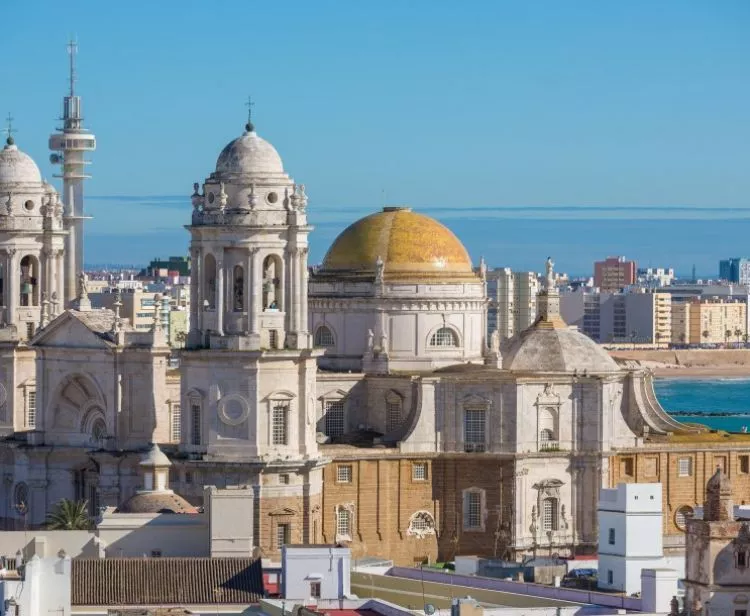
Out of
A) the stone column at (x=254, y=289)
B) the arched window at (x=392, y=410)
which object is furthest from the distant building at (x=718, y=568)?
the arched window at (x=392, y=410)

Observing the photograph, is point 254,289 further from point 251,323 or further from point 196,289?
point 196,289

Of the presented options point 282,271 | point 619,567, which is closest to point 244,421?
point 282,271

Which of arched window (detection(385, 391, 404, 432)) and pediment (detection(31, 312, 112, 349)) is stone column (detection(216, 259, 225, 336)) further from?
arched window (detection(385, 391, 404, 432))

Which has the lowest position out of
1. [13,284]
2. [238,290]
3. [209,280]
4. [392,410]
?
[392,410]

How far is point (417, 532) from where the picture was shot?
94625mm

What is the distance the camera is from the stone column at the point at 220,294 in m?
90.0

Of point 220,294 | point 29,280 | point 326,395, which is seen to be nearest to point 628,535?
point 220,294

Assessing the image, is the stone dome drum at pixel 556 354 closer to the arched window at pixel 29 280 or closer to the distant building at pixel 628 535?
the distant building at pixel 628 535

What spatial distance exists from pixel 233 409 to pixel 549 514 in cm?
1041

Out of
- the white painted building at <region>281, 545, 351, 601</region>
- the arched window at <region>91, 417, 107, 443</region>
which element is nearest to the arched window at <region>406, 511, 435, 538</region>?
the arched window at <region>91, 417, 107, 443</region>

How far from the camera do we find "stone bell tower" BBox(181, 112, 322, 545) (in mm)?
89812

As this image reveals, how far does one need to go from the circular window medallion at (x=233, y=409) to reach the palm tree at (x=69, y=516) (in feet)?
14.8

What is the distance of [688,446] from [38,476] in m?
18.5

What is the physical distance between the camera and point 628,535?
82.6 m
